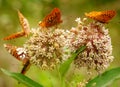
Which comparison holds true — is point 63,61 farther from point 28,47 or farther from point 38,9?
point 38,9

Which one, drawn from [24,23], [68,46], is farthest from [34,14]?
[68,46]

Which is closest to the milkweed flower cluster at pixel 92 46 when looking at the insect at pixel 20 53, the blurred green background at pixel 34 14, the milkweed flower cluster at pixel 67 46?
the milkweed flower cluster at pixel 67 46

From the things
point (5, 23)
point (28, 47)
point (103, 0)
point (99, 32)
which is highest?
point (103, 0)

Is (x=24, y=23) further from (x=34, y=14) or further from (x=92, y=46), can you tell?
(x=34, y=14)

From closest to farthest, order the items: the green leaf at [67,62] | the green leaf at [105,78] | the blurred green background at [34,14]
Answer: the green leaf at [67,62]
the green leaf at [105,78]
the blurred green background at [34,14]

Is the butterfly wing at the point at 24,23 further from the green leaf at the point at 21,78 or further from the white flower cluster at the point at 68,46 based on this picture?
the green leaf at the point at 21,78

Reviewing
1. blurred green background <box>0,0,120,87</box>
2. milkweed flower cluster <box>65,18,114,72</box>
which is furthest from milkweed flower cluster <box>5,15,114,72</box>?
blurred green background <box>0,0,120,87</box>

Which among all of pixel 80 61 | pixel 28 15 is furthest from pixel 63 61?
pixel 28 15

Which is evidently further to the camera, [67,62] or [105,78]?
[105,78]

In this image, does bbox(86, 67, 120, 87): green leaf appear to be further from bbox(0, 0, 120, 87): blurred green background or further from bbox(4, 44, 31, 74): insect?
bbox(0, 0, 120, 87): blurred green background
